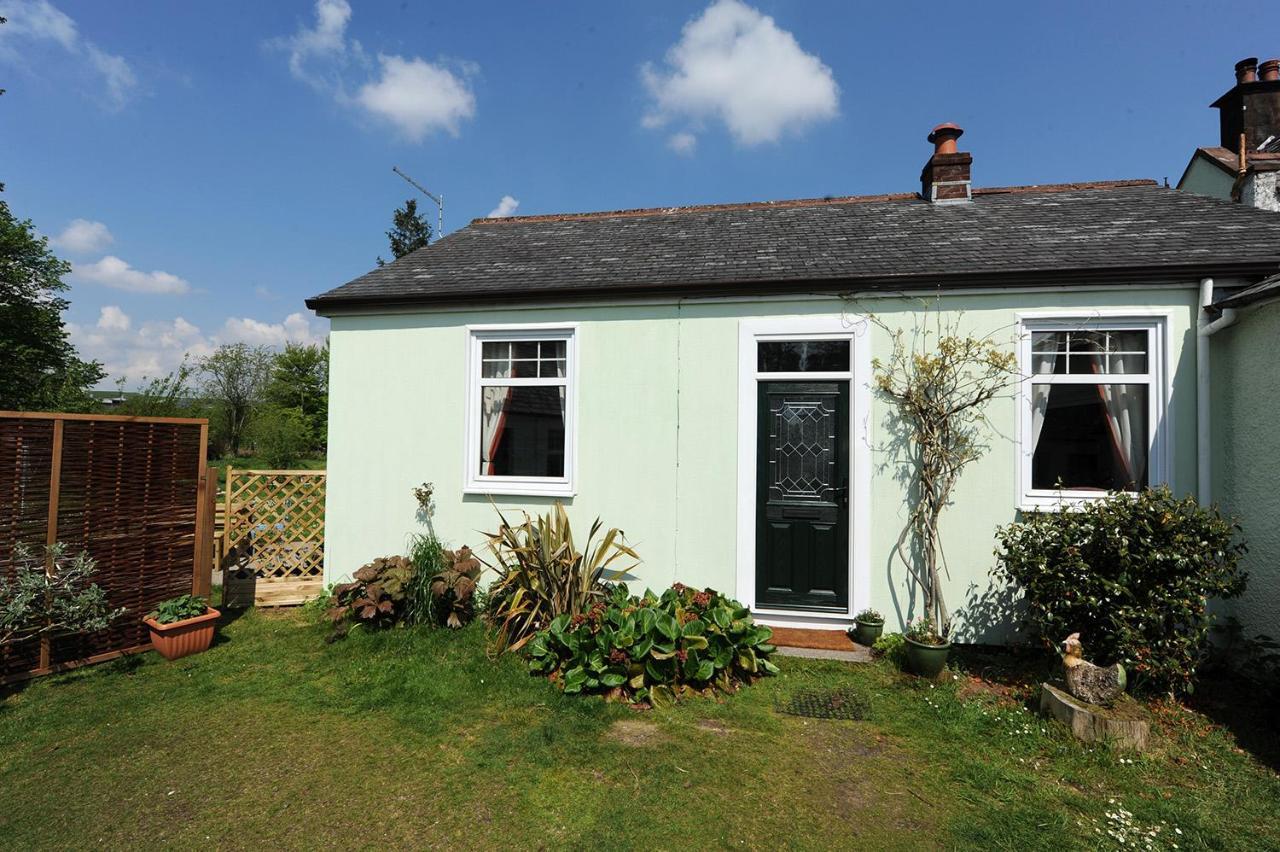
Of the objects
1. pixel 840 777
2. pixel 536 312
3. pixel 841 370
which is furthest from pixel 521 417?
pixel 840 777

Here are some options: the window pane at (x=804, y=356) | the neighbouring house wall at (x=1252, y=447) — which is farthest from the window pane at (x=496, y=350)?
the neighbouring house wall at (x=1252, y=447)

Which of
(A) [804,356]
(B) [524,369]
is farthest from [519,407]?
(A) [804,356]

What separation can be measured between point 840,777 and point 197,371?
40.5 m

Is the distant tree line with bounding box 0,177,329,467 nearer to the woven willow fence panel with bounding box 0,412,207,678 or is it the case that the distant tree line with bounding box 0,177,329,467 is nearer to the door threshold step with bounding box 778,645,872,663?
the woven willow fence panel with bounding box 0,412,207,678

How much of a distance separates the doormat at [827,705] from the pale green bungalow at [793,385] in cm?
125

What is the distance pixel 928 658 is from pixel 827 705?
1.01 meters

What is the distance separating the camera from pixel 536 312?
6.20m

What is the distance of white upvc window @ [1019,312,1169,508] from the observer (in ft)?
16.6

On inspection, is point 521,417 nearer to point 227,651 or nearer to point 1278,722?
point 227,651

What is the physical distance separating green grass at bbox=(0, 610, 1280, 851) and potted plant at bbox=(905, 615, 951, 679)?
163 millimetres

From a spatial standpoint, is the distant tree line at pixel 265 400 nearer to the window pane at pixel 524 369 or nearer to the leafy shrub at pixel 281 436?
the leafy shrub at pixel 281 436

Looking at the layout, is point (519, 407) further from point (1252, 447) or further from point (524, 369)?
point (1252, 447)

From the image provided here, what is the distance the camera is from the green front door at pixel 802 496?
5.52m

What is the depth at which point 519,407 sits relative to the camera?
6.38 metres
